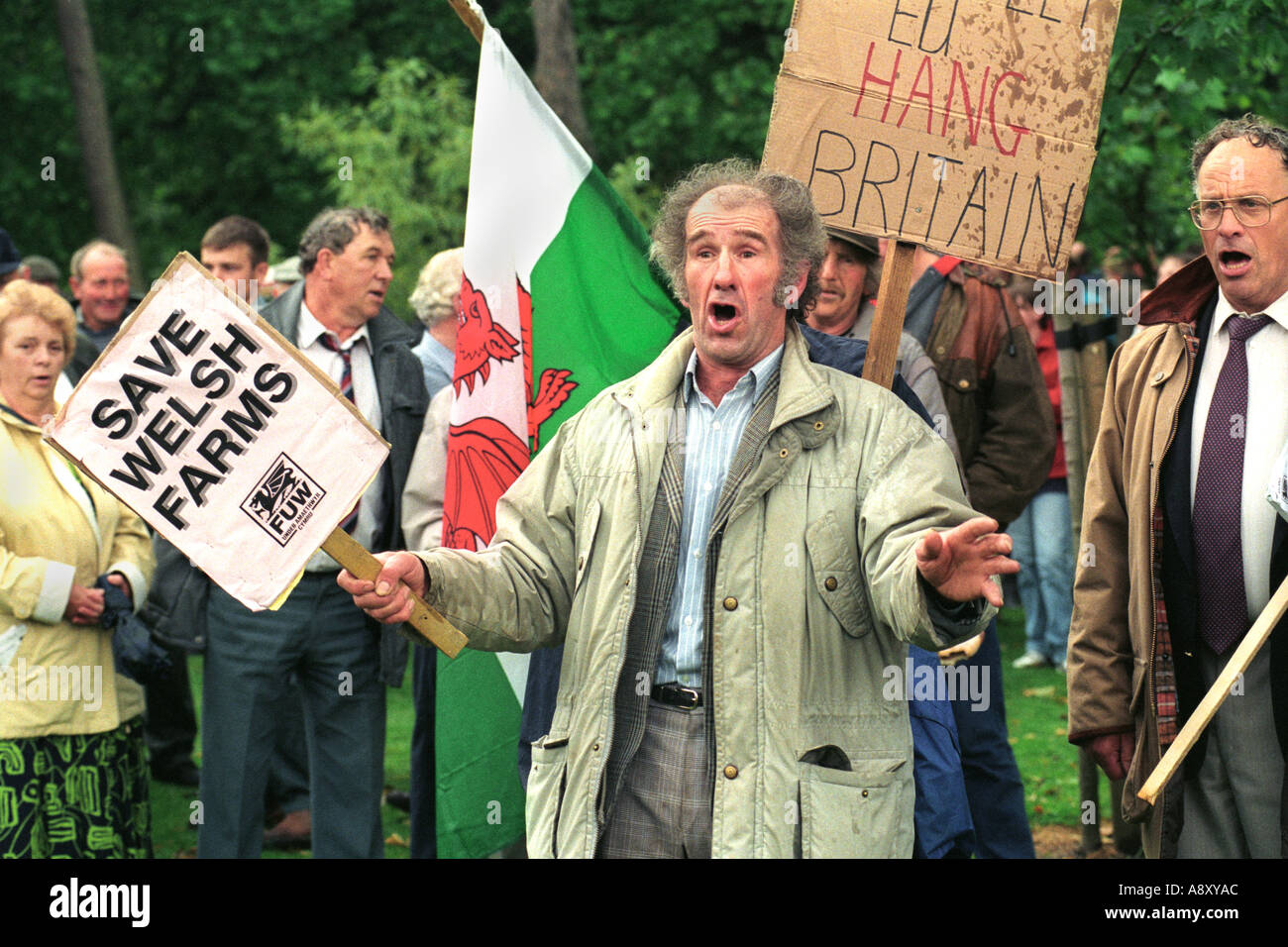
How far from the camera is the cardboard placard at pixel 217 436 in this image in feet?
10.8

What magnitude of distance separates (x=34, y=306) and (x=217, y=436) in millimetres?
2547

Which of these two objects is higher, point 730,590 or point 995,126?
point 995,126

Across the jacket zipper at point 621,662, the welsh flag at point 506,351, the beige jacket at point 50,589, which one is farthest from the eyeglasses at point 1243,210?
the beige jacket at point 50,589

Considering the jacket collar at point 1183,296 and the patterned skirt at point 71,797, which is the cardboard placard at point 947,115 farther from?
the patterned skirt at point 71,797

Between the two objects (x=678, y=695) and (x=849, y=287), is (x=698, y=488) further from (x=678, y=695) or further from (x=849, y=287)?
(x=849, y=287)

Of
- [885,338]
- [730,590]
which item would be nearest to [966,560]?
[730,590]

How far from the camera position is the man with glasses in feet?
13.0

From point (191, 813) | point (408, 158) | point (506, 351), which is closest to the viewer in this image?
point (506, 351)

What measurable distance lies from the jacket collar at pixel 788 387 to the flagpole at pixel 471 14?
1.68 metres

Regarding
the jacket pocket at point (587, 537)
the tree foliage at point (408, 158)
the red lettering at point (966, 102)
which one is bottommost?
the jacket pocket at point (587, 537)

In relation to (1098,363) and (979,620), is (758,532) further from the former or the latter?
(1098,363)

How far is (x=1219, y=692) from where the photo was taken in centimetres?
379
